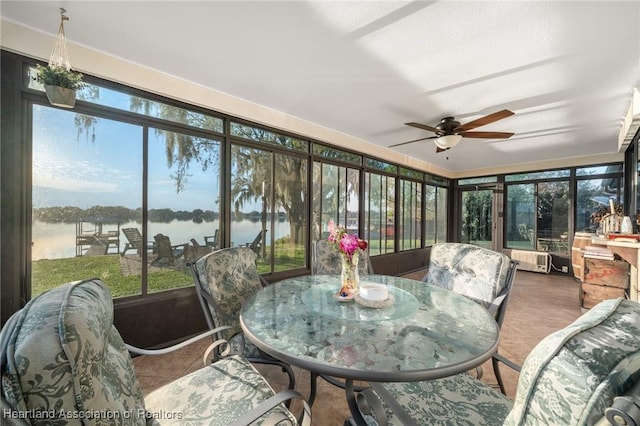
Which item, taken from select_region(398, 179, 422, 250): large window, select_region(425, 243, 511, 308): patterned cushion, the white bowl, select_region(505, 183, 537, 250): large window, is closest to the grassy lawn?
the white bowl

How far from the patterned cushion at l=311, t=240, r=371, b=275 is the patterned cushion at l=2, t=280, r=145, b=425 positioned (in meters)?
2.00

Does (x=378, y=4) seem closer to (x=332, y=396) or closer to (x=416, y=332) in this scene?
(x=416, y=332)

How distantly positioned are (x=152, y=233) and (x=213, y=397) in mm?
2025

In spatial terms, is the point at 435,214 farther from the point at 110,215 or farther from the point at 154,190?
the point at 110,215

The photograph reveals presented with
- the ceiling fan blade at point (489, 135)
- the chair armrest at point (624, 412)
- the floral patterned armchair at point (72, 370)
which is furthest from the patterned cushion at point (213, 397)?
the ceiling fan blade at point (489, 135)

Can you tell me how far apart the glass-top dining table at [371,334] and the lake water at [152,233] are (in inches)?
62.4

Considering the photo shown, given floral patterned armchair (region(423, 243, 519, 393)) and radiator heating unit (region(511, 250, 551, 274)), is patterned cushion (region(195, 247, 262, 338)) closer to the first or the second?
floral patterned armchair (region(423, 243, 519, 393))

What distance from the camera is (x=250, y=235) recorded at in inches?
134

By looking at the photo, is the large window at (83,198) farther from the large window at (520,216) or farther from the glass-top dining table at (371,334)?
the large window at (520,216)

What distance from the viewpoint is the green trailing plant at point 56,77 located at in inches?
66.5

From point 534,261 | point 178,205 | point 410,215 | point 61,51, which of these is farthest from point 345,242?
point 534,261

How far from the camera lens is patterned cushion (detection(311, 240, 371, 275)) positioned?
8.82 ft

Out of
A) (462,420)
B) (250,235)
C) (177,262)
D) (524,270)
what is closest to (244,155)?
(250,235)

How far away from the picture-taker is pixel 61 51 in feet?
6.40
